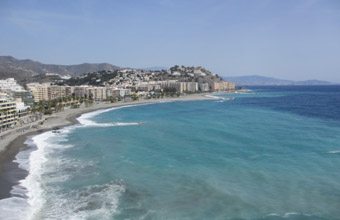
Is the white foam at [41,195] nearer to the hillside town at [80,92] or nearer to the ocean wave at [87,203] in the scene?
the ocean wave at [87,203]

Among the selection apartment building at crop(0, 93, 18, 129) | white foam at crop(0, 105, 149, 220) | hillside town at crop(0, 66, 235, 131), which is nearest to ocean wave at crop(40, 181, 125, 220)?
white foam at crop(0, 105, 149, 220)

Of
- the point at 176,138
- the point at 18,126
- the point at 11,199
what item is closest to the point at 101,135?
the point at 176,138

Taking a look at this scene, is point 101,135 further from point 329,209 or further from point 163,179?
point 329,209

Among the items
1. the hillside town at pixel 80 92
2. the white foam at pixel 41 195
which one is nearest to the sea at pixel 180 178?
the white foam at pixel 41 195

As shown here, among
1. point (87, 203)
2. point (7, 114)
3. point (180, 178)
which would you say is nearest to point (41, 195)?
point (87, 203)

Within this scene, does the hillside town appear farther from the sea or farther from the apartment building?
the sea

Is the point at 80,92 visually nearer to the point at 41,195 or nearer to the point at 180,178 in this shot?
the point at 41,195
